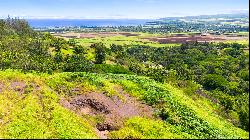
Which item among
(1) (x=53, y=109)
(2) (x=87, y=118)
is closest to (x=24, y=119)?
(1) (x=53, y=109)

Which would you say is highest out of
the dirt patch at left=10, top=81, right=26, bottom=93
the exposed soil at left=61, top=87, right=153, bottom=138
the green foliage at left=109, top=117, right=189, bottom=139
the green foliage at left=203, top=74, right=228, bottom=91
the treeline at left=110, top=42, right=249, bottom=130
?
the dirt patch at left=10, top=81, right=26, bottom=93

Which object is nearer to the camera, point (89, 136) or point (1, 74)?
point (89, 136)

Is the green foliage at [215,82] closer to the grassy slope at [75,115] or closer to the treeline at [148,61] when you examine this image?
the treeline at [148,61]

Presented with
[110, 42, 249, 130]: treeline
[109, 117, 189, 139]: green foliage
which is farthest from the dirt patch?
[110, 42, 249, 130]: treeline

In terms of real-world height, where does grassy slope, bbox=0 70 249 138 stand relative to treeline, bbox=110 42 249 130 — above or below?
above

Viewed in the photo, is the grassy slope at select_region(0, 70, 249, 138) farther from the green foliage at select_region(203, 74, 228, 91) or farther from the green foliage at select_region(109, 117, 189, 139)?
the green foliage at select_region(203, 74, 228, 91)

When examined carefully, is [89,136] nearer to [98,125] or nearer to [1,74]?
[98,125]

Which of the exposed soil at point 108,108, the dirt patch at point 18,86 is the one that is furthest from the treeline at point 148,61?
the dirt patch at point 18,86
